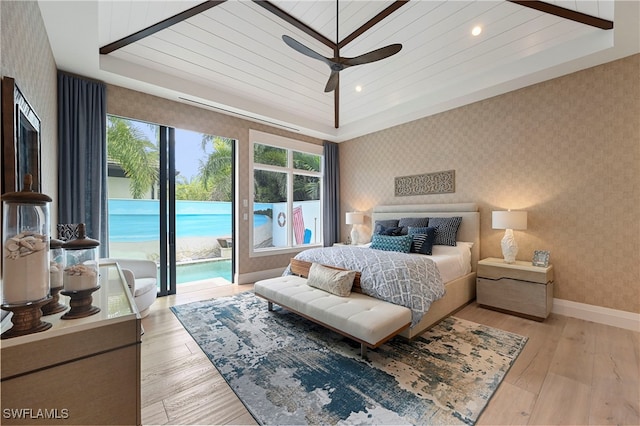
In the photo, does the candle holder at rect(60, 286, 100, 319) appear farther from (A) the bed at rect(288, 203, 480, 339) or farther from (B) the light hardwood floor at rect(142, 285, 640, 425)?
(A) the bed at rect(288, 203, 480, 339)

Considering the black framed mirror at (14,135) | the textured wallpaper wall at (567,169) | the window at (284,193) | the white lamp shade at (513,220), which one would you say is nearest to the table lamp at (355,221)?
the window at (284,193)

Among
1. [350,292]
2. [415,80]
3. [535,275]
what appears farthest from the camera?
[415,80]

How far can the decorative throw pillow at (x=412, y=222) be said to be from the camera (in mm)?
4137

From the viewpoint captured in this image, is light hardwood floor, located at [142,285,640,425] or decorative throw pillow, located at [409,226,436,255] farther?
decorative throw pillow, located at [409,226,436,255]

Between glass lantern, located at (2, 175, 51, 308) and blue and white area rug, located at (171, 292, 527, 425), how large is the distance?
1372mm

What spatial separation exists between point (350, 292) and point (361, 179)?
3.28 meters

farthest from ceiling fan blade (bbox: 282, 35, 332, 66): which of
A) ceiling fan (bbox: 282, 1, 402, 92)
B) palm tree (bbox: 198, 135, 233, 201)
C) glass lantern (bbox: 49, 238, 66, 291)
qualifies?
palm tree (bbox: 198, 135, 233, 201)

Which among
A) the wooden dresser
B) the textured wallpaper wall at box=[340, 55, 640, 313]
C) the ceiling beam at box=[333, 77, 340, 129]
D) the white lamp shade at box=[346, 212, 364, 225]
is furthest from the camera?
the white lamp shade at box=[346, 212, 364, 225]

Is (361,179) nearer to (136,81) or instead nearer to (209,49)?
(209,49)

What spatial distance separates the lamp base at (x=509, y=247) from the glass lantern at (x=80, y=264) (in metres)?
4.04

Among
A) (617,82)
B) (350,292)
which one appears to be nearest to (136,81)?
(350,292)

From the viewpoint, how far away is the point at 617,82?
284 centimetres

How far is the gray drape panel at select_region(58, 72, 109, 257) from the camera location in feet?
9.73

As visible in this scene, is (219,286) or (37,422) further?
(219,286)
